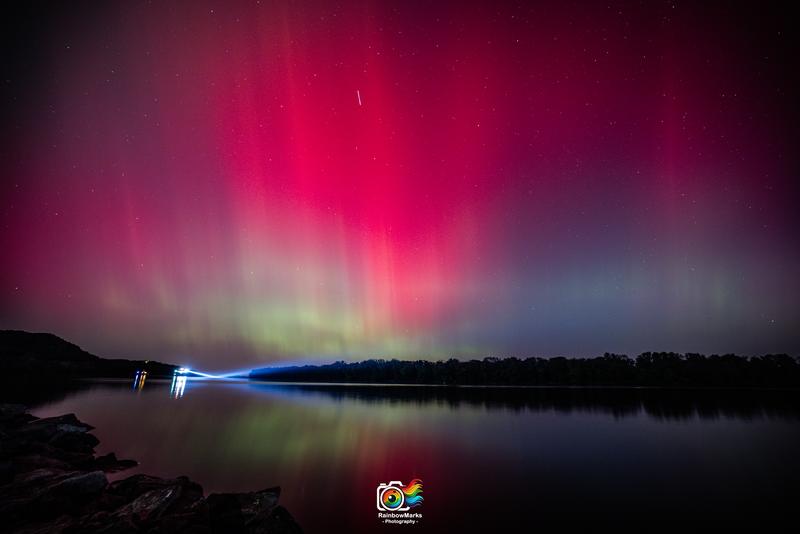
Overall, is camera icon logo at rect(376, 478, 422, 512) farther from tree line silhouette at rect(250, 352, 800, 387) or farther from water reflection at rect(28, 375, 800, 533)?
tree line silhouette at rect(250, 352, 800, 387)

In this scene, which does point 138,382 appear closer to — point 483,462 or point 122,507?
point 483,462

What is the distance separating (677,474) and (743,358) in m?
140

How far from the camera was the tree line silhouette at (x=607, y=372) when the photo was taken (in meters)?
106

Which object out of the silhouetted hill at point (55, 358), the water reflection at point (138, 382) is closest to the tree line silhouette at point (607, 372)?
the water reflection at point (138, 382)

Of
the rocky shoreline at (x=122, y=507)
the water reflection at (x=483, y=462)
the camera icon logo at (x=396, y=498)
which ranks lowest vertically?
the water reflection at (x=483, y=462)

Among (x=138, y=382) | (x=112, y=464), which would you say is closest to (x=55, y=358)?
(x=138, y=382)

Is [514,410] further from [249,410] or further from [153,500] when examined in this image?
[153,500]

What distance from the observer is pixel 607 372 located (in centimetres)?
11419

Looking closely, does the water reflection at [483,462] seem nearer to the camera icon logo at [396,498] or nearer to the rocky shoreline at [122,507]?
the camera icon logo at [396,498]

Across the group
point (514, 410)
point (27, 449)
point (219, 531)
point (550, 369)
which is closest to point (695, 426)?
point (514, 410)

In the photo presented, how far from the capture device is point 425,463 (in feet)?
68.7

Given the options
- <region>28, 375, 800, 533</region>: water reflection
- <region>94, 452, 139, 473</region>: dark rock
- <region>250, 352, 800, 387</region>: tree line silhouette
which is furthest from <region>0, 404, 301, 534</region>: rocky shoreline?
<region>250, 352, 800, 387</region>: tree line silhouette

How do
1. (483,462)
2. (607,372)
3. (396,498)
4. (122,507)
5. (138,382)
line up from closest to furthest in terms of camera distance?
(122,507), (396,498), (483,462), (607,372), (138,382)

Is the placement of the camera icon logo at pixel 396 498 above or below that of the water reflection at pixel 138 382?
above
